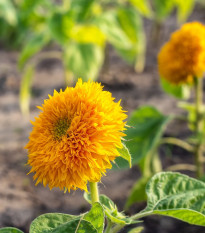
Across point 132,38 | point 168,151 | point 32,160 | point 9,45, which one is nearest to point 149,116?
point 168,151

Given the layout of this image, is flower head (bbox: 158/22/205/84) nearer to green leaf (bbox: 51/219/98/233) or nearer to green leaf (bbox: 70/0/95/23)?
green leaf (bbox: 51/219/98/233)

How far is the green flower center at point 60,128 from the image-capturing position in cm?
86

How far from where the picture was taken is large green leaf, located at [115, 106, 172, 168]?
5.70ft

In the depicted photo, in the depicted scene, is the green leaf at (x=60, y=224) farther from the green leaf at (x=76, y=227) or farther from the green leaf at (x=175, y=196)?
the green leaf at (x=175, y=196)

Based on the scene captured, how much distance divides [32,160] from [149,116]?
1.10 metres

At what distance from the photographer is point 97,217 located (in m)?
0.91

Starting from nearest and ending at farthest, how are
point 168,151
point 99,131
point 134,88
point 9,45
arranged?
1. point 99,131
2. point 168,151
3. point 134,88
4. point 9,45

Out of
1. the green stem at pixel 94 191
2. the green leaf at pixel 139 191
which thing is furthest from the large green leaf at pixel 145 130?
the green stem at pixel 94 191

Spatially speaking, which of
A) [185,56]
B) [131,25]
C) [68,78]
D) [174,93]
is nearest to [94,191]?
[185,56]

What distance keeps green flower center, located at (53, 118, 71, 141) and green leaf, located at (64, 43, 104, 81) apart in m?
1.84

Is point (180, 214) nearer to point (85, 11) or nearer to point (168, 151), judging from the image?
point (168, 151)

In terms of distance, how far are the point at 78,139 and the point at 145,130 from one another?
1062 mm

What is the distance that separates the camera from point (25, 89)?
113 inches

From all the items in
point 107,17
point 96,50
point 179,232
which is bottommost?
point 179,232
